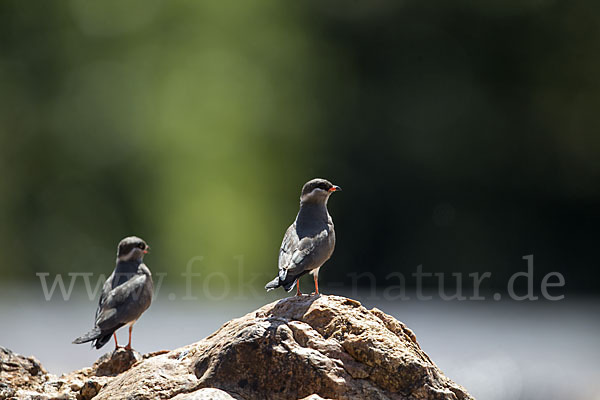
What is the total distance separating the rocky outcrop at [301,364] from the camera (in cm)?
493

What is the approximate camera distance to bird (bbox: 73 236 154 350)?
7.41 m

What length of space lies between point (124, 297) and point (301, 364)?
3.10 meters

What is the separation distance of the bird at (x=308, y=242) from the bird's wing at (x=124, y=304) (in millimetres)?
1695

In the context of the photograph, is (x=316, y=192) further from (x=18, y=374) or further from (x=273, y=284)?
(x=18, y=374)

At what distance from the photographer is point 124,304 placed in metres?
7.53

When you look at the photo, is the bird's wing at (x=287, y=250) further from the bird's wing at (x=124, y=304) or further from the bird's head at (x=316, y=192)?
the bird's wing at (x=124, y=304)

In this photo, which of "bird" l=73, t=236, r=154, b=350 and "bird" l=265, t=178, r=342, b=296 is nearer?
"bird" l=265, t=178, r=342, b=296

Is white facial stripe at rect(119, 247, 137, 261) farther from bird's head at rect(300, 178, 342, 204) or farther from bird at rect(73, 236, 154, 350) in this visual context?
bird's head at rect(300, 178, 342, 204)

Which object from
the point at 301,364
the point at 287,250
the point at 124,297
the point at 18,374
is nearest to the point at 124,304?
the point at 124,297

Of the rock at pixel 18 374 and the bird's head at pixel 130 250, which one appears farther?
the bird's head at pixel 130 250

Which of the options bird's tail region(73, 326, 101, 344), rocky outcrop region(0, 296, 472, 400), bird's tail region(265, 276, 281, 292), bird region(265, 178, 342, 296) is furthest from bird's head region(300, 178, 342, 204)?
bird's tail region(73, 326, 101, 344)

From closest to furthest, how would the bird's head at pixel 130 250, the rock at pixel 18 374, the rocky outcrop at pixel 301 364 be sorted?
the rocky outcrop at pixel 301 364 → the rock at pixel 18 374 → the bird's head at pixel 130 250

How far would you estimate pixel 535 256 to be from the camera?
17188mm

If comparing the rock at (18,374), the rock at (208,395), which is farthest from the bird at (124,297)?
the rock at (208,395)
